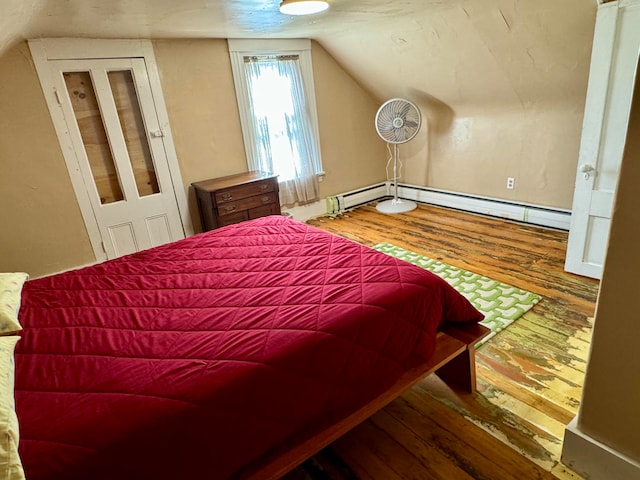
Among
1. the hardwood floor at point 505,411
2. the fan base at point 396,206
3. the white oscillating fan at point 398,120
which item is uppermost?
the white oscillating fan at point 398,120

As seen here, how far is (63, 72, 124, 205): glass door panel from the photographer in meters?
2.98

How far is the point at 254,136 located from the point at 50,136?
1719 mm

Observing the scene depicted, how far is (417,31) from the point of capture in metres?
3.25

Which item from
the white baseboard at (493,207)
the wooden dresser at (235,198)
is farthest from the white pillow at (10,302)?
the white baseboard at (493,207)

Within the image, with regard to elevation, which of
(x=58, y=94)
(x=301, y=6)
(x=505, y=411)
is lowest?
(x=505, y=411)

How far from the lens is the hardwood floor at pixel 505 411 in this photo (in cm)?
147

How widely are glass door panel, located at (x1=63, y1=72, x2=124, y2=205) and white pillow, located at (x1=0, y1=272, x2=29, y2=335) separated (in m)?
1.55

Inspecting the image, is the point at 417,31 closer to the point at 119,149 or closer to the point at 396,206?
the point at 396,206

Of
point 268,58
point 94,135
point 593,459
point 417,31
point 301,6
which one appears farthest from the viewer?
point 268,58

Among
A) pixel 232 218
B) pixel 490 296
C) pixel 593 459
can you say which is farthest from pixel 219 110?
pixel 593 459

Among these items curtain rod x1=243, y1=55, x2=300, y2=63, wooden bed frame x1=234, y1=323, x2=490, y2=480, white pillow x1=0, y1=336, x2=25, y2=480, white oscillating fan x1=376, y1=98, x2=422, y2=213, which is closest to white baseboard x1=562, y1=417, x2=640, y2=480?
wooden bed frame x1=234, y1=323, x2=490, y2=480

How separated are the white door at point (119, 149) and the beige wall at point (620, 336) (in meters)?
3.29

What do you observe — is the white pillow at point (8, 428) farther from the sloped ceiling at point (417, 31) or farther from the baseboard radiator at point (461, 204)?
the baseboard radiator at point (461, 204)

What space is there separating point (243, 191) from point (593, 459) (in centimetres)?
297
